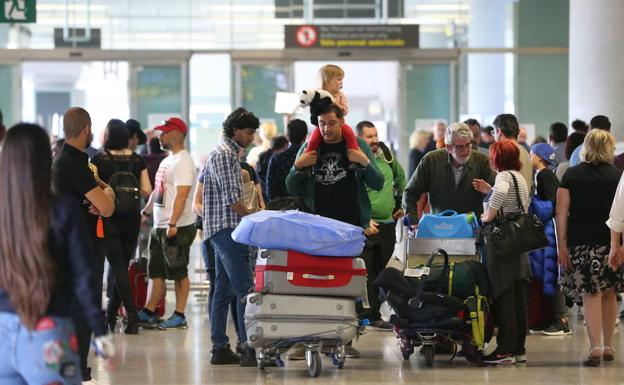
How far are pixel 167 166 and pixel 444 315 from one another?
3.28 m

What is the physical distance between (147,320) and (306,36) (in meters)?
10.00

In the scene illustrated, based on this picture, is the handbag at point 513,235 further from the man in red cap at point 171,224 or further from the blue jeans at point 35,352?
the blue jeans at point 35,352

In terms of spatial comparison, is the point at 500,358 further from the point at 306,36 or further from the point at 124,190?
the point at 306,36

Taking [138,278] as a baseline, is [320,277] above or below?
above

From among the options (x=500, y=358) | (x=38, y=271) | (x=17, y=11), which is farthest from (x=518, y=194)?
(x=17, y=11)

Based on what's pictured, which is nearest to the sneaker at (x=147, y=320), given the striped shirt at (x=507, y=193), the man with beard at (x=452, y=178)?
the man with beard at (x=452, y=178)

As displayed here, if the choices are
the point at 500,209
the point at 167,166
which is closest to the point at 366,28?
the point at 167,166

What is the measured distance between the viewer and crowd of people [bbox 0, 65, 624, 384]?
174 inches

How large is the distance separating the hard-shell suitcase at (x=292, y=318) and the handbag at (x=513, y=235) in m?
1.26

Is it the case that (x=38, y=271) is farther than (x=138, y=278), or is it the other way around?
(x=138, y=278)

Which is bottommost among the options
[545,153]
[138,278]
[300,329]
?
[138,278]

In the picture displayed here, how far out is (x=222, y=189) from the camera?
8.52 meters

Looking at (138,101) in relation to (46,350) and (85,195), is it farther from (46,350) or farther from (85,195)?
(46,350)

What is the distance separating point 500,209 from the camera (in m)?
8.92
